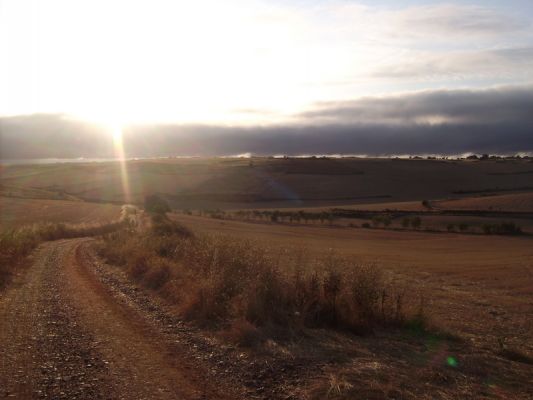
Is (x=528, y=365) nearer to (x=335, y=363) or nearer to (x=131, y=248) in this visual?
(x=335, y=363)

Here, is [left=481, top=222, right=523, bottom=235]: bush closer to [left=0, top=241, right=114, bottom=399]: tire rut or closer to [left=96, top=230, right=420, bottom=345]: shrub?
[left=96, top=230, right=420, bottom=345]: shrub

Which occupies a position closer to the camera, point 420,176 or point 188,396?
point 188,396

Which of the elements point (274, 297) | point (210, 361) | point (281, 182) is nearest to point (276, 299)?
point (274, 297)

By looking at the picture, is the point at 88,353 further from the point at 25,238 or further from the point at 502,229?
the point at 502,229

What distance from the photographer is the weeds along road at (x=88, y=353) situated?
7781 mm

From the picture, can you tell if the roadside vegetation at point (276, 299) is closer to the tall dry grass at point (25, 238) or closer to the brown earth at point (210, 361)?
the brown earth at point (210, 361)

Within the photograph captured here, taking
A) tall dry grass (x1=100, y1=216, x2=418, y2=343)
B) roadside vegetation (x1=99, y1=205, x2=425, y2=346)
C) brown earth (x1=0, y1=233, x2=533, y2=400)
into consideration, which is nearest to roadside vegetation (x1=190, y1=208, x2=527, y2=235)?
brown earth (x1=0, y1=233, x2=533, y2=400)

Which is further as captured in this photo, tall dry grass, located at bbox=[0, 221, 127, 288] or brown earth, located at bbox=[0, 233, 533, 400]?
tall dry grass, located at bbox=[0, 221, 127, 288]

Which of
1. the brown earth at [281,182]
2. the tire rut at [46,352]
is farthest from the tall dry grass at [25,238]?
the brown earth at [281,182]

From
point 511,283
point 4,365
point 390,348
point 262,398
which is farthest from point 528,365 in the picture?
Answer: point 511,283

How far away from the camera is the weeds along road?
778 cm

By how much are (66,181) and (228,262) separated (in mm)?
148684

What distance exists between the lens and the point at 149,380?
810cm

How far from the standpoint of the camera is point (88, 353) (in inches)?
376
